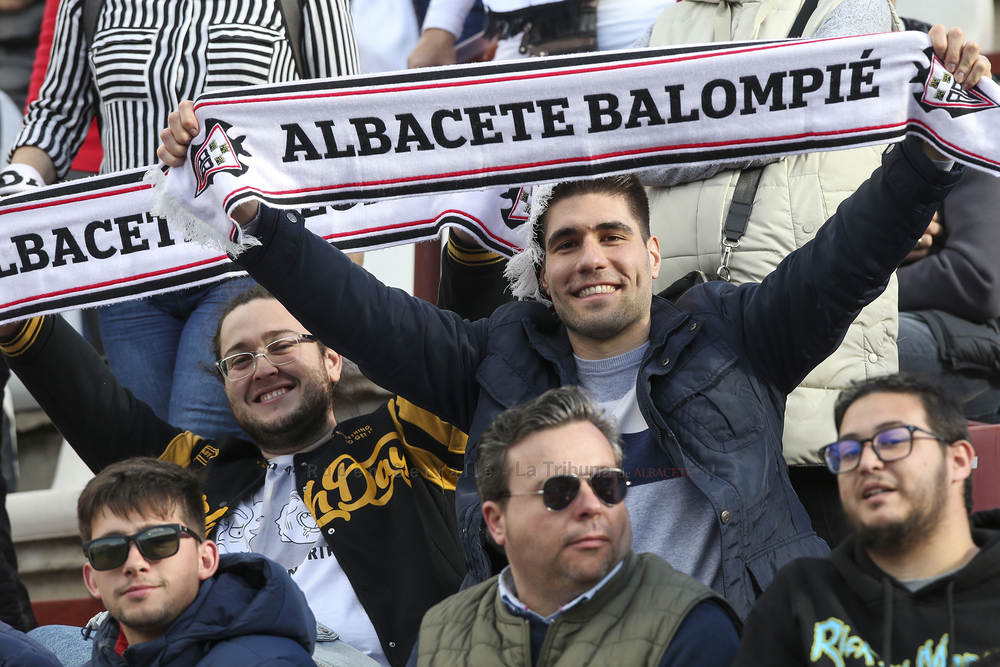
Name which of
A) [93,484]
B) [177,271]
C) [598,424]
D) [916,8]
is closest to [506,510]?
[598,424]

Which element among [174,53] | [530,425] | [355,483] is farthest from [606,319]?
[174,53]

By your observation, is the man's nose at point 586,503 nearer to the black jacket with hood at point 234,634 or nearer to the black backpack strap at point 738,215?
the black jacket with hood at point 234,634

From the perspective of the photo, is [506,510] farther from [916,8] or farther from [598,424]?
[916,8]

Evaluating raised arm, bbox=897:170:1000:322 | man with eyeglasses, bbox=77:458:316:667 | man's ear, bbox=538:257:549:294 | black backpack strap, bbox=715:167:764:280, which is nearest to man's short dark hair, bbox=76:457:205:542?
man with eyeglasses, bbox=77:458:316:667

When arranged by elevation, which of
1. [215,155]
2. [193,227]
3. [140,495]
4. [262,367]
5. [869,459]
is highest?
[215,155]

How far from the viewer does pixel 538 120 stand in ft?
10.00

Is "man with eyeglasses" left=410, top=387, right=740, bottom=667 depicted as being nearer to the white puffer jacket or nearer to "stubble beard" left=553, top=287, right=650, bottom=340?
"stubble beard" left=553, top=287, right=650, bottom=340

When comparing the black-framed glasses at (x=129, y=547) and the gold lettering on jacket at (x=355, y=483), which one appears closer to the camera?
the black-framed glasses at (x=129, y=547)

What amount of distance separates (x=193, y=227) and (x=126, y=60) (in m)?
1.12

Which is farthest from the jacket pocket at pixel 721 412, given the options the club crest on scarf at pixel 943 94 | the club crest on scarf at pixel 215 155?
the club crest on scarf at pixel 215 155

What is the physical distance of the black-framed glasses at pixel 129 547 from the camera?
9.02 feet

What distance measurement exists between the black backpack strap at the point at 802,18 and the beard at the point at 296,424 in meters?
1.80

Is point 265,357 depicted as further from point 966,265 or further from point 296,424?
point 966,265

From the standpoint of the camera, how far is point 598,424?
2533 mm
